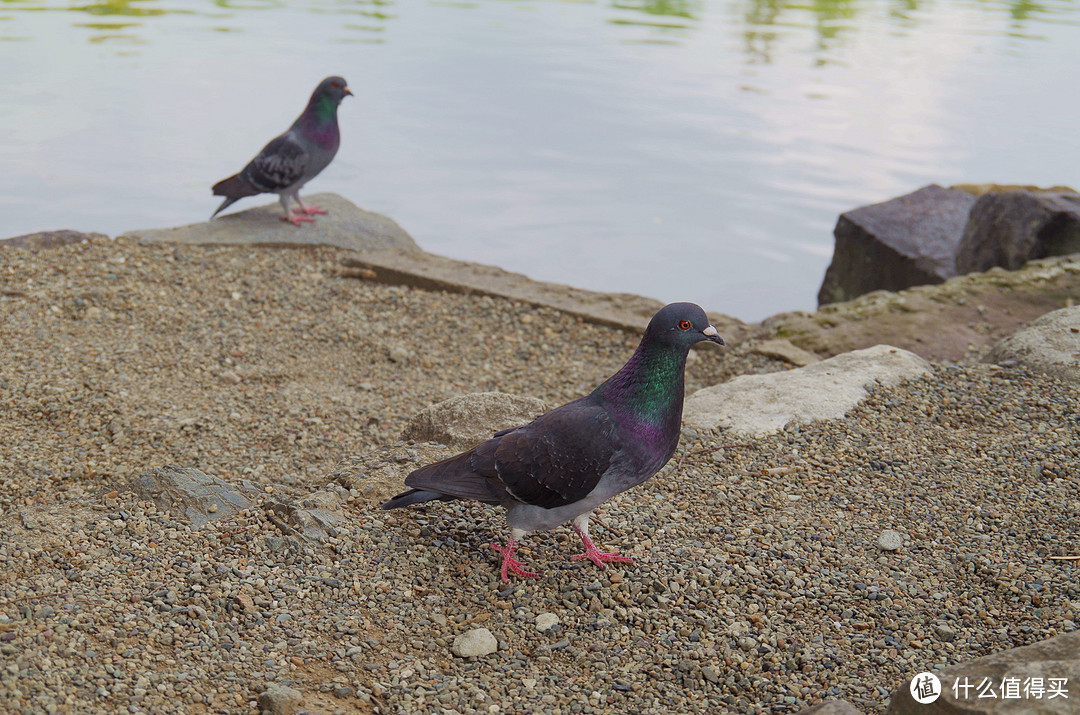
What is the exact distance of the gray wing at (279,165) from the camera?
→ 7023 mm

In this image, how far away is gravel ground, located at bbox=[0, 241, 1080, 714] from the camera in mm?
2652

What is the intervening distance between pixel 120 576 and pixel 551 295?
4.13 meters

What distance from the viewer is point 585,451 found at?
2.98 meters

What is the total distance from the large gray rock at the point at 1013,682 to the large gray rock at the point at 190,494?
2305 mm

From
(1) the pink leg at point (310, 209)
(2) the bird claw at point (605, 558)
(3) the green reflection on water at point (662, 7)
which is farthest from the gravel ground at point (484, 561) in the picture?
(3) the green reflection on water at point (662, 7)

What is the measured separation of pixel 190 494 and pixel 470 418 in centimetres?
121

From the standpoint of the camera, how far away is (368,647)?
278 centimetres

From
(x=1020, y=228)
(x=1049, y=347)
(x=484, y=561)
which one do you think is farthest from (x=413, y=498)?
(x=1020, y=228)

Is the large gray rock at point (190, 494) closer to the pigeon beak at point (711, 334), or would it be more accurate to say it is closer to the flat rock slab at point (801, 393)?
the pigeon beak at point (711, 334)

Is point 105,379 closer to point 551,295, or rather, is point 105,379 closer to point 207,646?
point 207,646

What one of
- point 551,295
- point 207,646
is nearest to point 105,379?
point 207,646

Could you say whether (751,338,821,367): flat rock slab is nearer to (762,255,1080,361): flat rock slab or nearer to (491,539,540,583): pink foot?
(762,255,1080,361): flat rock slab

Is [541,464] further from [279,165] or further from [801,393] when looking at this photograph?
[279,165]

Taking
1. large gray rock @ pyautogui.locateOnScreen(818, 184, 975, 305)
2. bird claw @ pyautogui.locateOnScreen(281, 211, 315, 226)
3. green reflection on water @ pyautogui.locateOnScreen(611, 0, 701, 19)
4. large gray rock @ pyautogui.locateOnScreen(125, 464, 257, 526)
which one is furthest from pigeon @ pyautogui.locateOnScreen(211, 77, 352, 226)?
green reflection on water @ pyautogui.locateOnScreen(611, 0, 701, 19)
